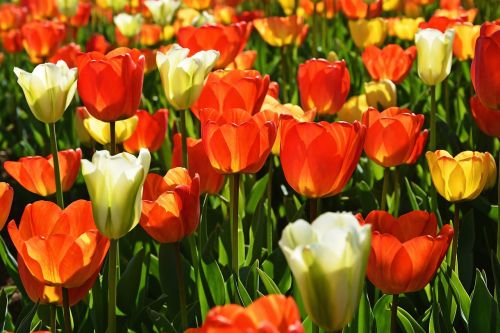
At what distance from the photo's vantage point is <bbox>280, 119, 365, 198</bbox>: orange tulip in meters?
1.72

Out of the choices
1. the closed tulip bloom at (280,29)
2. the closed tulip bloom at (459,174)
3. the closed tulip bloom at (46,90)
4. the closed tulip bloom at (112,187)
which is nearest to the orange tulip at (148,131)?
the closed tulip bloom at (46,90)

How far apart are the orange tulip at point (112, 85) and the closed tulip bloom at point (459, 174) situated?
0.73 meters

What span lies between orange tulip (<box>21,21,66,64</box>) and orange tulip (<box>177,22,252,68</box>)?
1292 mm

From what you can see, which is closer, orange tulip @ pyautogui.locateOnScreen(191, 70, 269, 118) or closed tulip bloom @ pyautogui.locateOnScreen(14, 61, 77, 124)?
closed tulip bloom @ pyautogui.locateOnScreen(14, 61, 77, 124)

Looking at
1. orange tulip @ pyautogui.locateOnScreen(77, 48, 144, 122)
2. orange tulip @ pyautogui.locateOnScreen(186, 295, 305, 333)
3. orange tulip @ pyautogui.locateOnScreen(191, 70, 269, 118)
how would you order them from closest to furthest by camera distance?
1. orange tulip @ pyautogui.locateOnScreen(186, 295, 305, 333)
2. orange tulip @ pyautogui.locateOnScreen(77, 48, 144, 122)
3. orange tulip @ pyautogui.locateOnScreen(191, 70, 269, 118)

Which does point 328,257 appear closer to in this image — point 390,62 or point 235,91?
point 235,91

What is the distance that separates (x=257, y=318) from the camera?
993 mm

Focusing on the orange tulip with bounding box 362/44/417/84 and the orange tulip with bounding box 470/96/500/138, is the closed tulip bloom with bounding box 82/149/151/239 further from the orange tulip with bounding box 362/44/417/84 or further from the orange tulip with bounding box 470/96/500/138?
the orange tulip with bounding box 362/44/417/84

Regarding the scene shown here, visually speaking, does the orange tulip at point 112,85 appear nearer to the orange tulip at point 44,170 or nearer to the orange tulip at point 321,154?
the orange tulip at point 44,170

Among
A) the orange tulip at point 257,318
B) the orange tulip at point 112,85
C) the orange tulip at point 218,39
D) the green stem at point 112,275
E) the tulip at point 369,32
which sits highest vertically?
the orange tulip at point 257,318

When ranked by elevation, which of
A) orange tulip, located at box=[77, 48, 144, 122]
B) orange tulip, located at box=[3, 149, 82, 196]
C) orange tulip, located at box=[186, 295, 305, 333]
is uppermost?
orange tulip, located at box=[186, 295, 305, 333]

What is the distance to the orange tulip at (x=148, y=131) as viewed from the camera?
269 centimetres

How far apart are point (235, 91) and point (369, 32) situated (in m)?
1.99

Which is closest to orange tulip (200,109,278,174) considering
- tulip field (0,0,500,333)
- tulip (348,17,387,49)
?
tulip field (0,0,500,333)
